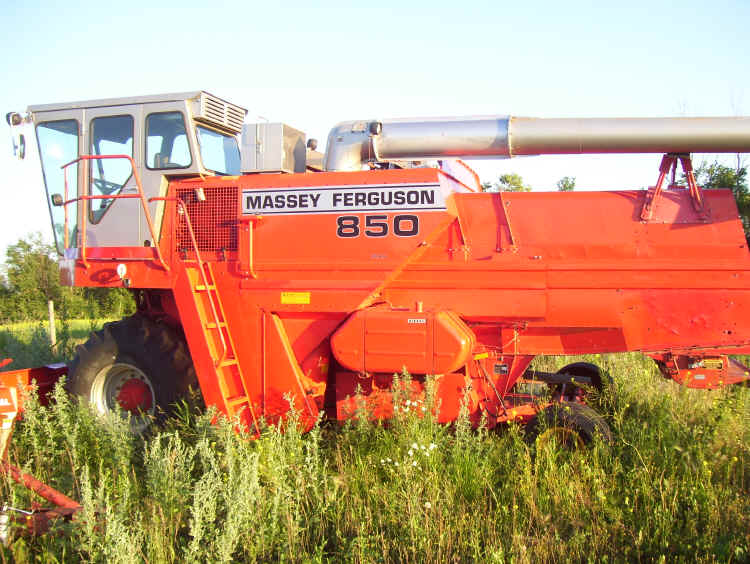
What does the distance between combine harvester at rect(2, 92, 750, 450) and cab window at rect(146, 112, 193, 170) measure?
0.8 inches

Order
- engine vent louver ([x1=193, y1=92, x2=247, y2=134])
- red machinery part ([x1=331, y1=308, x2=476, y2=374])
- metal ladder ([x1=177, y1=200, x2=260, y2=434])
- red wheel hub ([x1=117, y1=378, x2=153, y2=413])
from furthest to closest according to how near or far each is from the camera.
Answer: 1. red wheel hub ([x1=117, y1=378, x2=153, y2=413])
2. engine vent louver ([x1=193, y1=92, x2=247, y2=134])
3. metal ladder ([x1=177, y1=200, x2=260, y2=434])
4. red machinery part ([x1=331, y1=308, x2=476, y2=374])

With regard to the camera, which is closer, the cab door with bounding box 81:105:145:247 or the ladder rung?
the ladder rung

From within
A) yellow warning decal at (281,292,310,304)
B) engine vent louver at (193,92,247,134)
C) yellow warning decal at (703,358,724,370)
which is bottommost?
yellow warning decal at (703,358,724,370)

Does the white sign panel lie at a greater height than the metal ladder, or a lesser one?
greater

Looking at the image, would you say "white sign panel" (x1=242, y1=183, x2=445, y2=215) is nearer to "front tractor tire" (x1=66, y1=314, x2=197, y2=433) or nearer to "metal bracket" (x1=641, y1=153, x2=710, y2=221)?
"front tractor tire" (x1=66, y1=314, x2=197, y2=433)

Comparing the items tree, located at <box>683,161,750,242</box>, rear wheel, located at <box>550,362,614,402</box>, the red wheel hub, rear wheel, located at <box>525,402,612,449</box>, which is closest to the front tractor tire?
the red wheel hub

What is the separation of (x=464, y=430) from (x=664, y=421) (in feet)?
5.93

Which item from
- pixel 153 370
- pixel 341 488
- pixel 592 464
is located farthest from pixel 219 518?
pixel 592 464

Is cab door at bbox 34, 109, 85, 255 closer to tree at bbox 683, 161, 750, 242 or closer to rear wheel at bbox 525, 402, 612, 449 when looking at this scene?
rear wheel at bbox 525, 402, 612, 449

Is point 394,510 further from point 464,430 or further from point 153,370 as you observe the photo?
point 153,370

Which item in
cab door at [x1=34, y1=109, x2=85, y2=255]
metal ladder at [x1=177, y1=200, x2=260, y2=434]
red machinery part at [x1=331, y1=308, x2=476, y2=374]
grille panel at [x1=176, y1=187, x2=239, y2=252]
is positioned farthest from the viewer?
cab door at [x1=34, y1=109, x2=85, y2=255]

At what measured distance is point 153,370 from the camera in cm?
557

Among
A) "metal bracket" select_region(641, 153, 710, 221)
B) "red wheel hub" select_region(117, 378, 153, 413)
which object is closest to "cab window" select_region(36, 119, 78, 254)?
"red wheel hub" select_region(117, 378, 153, 413)

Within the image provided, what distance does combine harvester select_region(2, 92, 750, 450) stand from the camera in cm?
472
